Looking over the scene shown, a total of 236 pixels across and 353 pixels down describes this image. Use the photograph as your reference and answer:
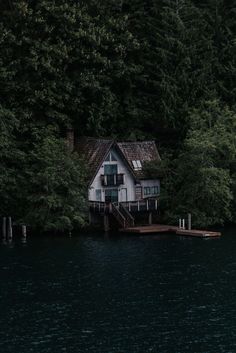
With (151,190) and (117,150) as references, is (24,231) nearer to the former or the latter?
(117,150)

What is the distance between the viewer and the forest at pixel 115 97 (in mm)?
97875

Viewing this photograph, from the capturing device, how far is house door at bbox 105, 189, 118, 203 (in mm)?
103562

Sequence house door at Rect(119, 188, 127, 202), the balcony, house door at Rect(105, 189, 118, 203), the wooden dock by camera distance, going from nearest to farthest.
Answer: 1. the wooden dock
2. the balcony
3. house door at Rect(105, 189, 118, 203)
4. house door at Rect(119, 188, 127, 202)

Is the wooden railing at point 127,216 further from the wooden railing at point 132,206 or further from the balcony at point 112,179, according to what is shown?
the balcony at point 112,179

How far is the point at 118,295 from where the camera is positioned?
7088 centimetres

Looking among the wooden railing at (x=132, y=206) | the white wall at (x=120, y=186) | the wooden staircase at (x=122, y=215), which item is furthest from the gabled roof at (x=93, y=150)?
the wooden staircase at (x=122, y=215)

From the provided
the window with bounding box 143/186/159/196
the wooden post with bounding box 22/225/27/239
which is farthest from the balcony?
the wooden post with bounding box 22/225/27/239

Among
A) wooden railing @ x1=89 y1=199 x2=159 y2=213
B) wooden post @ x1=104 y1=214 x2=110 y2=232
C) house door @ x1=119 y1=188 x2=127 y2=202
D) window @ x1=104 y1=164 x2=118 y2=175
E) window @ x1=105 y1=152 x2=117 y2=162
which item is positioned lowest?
wooden post @ x1=104 y1=214 x2=110 y2=232

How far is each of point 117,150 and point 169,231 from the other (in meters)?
11.3

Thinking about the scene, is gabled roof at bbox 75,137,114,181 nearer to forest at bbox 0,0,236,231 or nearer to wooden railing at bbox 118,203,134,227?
forest at bbox 0,0,236,231

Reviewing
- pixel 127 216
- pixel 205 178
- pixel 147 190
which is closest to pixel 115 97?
pixel 147 190

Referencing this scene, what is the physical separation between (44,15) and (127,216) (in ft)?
79.8

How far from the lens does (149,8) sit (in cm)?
11512

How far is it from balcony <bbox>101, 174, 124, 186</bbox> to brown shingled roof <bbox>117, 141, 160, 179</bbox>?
180 centimetres
